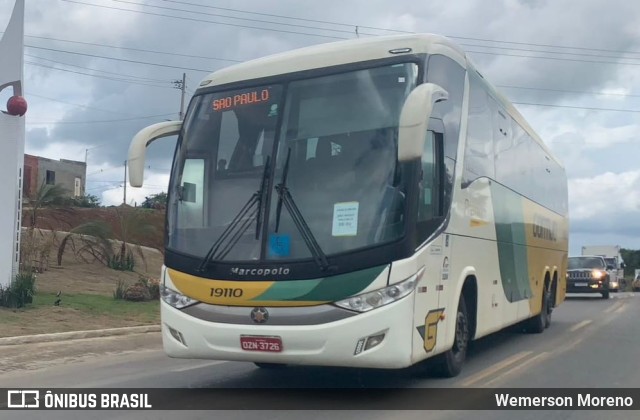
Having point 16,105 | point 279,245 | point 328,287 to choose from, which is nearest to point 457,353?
point 328,287

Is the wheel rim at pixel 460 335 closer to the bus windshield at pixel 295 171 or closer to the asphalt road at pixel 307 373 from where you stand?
the asphalt road at pixel 307 373

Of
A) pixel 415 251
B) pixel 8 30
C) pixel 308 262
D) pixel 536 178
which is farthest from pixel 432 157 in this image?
pixel 8 30

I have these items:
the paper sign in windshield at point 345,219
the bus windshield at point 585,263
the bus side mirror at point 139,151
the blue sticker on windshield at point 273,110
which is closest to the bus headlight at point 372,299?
the paper sign in windshield at point 345,219

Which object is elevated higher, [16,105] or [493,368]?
[16,105]

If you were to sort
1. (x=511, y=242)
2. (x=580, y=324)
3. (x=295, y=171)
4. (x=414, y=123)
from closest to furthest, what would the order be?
(x=414, y=123), (x=295, y=171), (x=511, y=242), (x=580, y=324)

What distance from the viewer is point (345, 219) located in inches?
287

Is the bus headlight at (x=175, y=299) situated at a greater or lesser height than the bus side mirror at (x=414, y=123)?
lesser

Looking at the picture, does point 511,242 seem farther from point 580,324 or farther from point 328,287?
point 580,324

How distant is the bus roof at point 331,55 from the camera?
25.9 feet

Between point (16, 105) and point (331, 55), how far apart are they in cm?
956

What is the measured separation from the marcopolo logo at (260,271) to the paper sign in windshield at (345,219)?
0.61 meters

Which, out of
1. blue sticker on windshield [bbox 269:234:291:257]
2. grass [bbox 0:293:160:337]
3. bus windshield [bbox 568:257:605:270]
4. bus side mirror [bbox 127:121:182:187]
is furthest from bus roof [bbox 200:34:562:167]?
bus windshield [bbox 568:257:605:270]

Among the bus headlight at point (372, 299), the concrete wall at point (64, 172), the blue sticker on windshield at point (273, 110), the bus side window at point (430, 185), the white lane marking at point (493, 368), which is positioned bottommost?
the white lane marking at point (493, 368)

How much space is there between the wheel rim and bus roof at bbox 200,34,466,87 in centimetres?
315
